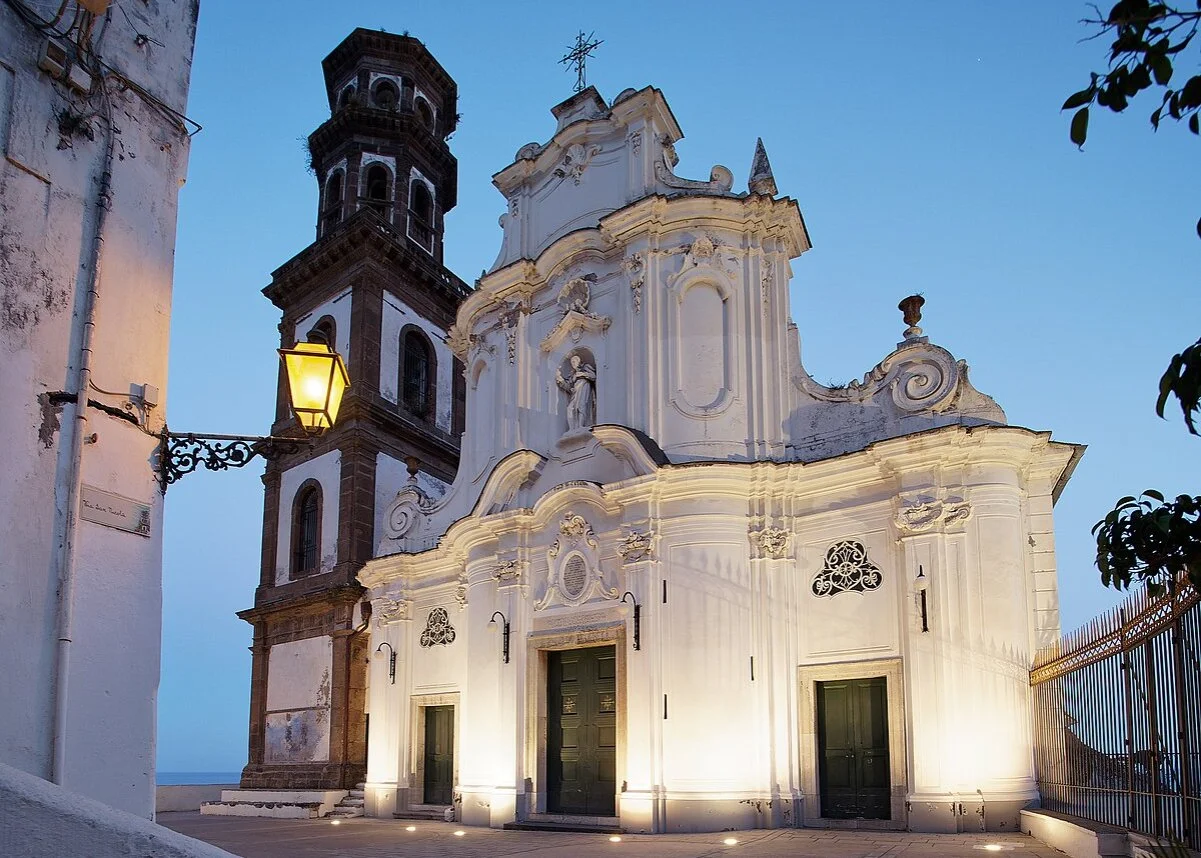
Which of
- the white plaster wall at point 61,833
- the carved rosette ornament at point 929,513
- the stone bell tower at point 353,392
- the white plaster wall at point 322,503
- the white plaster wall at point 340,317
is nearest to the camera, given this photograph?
the white plaster wall at point 61,833

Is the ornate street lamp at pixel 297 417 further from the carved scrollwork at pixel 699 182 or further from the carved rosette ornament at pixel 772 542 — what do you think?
the carved scrollwork at pixel 699 182

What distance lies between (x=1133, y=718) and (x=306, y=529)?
2054 cm

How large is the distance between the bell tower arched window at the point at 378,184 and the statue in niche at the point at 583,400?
480 inches

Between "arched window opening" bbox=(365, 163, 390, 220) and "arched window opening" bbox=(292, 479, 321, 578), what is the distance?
7802 millimetres

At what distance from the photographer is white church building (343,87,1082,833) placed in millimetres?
14523

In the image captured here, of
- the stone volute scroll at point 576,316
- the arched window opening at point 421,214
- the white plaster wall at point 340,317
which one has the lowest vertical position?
the stone volute scroll at point 576,316

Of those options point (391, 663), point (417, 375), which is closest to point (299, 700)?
point (391, 663)

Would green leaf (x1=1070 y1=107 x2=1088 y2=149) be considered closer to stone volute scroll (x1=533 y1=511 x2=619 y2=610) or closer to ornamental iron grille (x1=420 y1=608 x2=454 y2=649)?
stone volute scroll (x1=533 y1=511 x2=619 y2=610)

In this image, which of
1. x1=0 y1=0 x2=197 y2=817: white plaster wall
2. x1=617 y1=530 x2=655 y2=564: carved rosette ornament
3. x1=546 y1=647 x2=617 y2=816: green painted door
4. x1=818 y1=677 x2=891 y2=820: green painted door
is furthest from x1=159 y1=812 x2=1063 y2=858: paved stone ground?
x1=0 y1=0 x2=197 y2=817: white plaster wall

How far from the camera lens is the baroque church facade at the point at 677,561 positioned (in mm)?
14570

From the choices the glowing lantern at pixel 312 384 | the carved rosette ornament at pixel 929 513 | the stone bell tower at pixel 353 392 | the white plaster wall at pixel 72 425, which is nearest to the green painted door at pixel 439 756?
the stone bell tower at pixel 353 392

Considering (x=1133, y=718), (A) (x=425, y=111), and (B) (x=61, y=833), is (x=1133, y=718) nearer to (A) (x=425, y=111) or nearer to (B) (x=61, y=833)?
(B) (x=61, y=833)

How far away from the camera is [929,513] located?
14750 mm

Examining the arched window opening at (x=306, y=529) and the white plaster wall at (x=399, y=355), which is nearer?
the arched window opening at (x=306, y=529)
